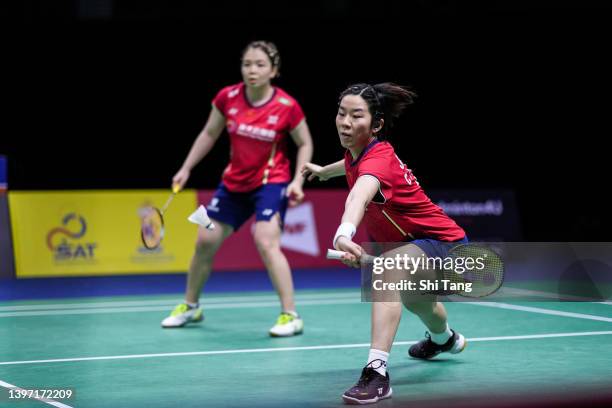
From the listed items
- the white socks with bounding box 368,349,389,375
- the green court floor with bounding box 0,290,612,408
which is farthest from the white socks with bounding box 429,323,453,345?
the white socks with bounding box 368,349,389,375

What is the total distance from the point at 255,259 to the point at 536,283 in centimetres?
318

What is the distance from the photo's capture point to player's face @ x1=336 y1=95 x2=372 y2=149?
4785 mm

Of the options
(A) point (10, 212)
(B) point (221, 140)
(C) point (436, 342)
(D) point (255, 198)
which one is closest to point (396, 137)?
(B) point (221, 140)

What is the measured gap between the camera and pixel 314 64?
45.9 ft

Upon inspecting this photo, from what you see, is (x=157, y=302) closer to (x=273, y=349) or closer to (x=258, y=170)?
(x=258, y=170)

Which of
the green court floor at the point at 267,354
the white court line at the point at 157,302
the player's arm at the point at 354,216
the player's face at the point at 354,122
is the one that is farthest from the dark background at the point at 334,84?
the player's arm at the point at 354,216

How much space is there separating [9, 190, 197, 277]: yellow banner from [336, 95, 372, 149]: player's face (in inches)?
247

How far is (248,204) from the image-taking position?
6988 mm

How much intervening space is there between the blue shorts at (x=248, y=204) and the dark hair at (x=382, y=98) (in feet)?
6.46

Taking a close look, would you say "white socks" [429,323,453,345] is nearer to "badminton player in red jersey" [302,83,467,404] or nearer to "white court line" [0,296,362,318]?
"badminton player in red jersey" [302,83,467,404]

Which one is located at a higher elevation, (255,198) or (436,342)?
(255,198)

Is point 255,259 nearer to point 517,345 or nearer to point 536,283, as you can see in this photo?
point 536,283

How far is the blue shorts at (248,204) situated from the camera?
6844mm

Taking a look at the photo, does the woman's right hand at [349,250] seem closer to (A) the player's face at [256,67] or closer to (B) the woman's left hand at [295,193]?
(B) the woman's left hand at [295,193]
